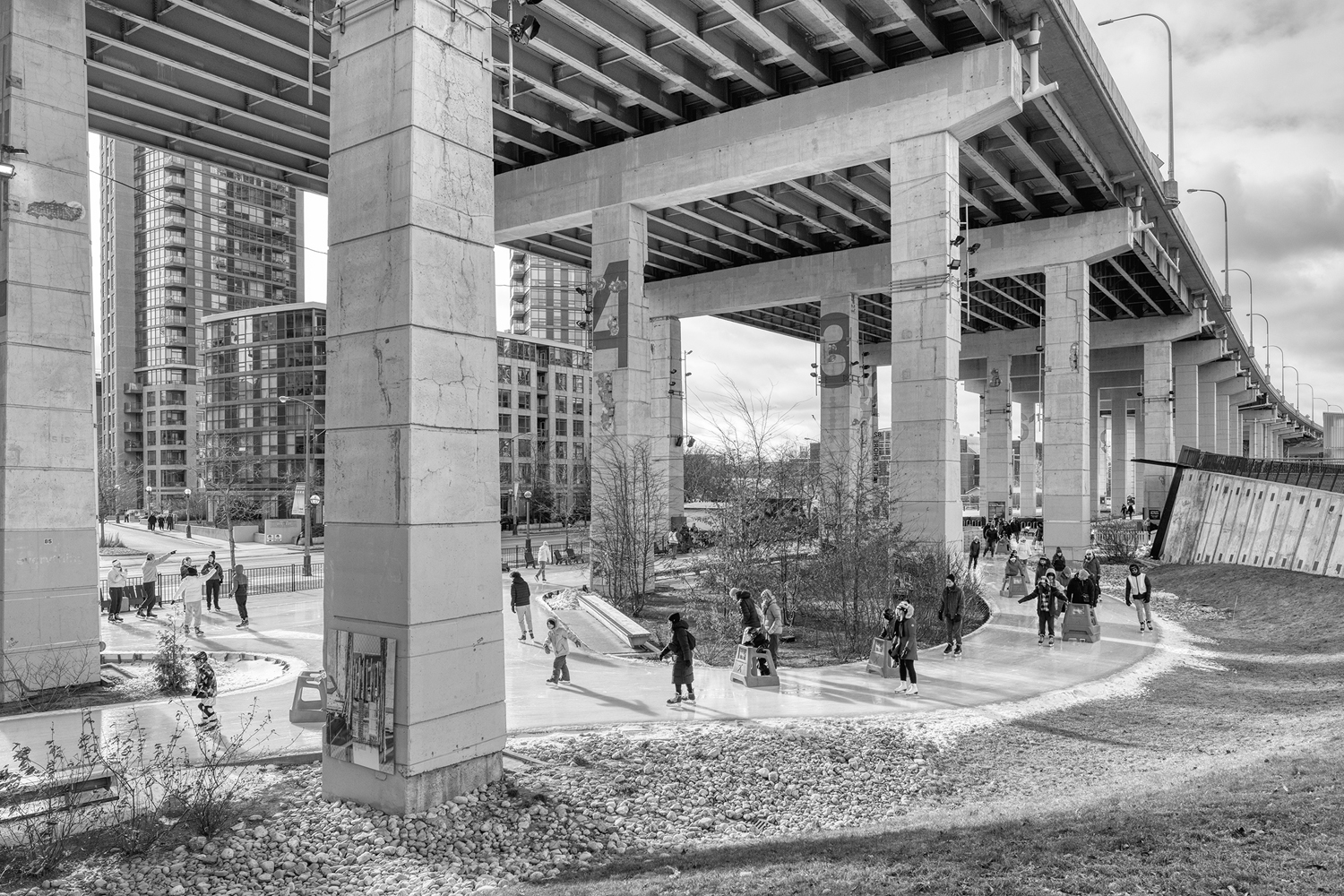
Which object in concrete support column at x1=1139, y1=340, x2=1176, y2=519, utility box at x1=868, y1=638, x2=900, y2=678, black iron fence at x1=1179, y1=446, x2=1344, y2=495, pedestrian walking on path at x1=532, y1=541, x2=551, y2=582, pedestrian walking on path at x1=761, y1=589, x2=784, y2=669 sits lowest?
pedestrian walking on path at x1=532, y1=541, x2=551, y2=582

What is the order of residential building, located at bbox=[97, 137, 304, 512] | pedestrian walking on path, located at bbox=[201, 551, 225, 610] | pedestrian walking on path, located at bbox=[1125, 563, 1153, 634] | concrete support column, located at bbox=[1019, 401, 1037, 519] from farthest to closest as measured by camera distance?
1. residential building, located at bbox=[97, 137, 304, 512]
2. concrete support column, located at bbox=[1019, 401, 1037, 519]
3. pedestrian walking on path, located at bbox=[201, 551, 225, 610]
4. pedestrian walking on path, located at bbox=[1125, 563, 1153, 634]

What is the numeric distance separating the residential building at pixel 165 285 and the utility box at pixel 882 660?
94655mm

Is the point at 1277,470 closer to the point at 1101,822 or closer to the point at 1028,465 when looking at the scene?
the point at 1028,465

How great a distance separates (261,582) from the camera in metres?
32.4

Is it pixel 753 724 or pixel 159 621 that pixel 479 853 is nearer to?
pixel 753 724

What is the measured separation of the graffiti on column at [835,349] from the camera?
3922 cm

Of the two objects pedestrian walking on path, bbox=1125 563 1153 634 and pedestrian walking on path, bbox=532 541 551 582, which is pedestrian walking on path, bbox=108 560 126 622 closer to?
pedestrian walking on path, bbox=532 541 551 582

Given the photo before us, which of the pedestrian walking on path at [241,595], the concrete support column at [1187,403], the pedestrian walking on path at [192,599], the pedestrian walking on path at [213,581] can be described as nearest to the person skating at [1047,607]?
the pedestrian walking on path at [241,595]

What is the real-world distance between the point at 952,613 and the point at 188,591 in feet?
56.7

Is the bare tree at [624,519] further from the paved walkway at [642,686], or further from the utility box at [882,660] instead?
the utility box at [882,660]

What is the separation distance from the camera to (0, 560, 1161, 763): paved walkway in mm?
12547

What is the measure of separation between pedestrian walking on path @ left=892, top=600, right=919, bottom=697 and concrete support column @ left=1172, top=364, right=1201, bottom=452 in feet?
199

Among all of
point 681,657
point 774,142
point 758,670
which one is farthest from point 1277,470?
point 681,657

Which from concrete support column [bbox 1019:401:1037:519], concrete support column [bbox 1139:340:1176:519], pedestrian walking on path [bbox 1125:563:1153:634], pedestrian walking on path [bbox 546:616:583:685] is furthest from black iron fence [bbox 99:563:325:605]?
concrete support column [bbox 1139:340:1176:519]
